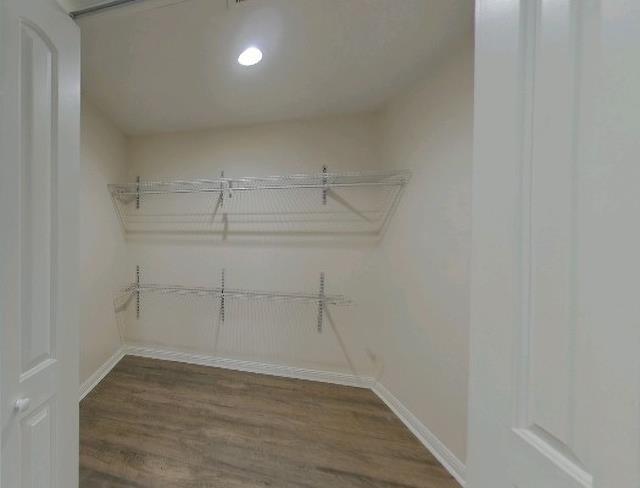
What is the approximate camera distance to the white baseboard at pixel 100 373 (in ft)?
6.50

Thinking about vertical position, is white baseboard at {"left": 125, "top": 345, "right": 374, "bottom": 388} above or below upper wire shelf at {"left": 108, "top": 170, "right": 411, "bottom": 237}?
below

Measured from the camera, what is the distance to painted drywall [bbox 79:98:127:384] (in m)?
2.02

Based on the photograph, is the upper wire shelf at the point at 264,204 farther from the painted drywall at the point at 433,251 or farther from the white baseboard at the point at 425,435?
the white baseboard at the point at 425,435

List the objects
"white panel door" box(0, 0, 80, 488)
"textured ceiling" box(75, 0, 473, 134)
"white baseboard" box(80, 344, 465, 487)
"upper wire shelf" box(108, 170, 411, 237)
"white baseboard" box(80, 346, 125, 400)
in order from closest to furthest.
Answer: "white panel door" box(0, 0, 80, 488) → "textured ceiling" box(75, 0, 473, 134) → "white baseboard" box(80, 344, 465, 487) → "white baseboard" box(80, 346, 125, 400) → "upper wire shelf" box(108, 170, 411, 237)

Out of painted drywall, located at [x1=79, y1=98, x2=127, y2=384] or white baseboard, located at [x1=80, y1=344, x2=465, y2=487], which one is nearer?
white baseboard, located at [x1=80, y1=344, x2=465, y2=487]

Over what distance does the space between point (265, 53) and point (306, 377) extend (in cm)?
259

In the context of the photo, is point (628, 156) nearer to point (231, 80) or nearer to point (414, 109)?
point (414, 109)

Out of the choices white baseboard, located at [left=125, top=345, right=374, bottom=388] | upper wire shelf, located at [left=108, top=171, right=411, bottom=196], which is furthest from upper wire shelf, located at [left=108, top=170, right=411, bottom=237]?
white baseboard, located at [left=125, top=345, right=374, bottom=388]

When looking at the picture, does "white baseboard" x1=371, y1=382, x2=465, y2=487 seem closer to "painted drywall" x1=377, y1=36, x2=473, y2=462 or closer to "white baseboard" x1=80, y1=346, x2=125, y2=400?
"painted drywall" x1=377, y1=36, x2=473, y2=462

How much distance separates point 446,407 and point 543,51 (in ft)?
5.64

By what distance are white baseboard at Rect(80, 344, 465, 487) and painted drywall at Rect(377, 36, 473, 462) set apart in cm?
6

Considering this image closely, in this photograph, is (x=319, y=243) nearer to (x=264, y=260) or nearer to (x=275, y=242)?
(x=275, y=242)

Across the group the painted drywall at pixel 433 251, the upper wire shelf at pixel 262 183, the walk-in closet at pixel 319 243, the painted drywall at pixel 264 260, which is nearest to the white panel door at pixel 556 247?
the walk-in closet at pixel 319 243

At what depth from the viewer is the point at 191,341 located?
2.49 meters
